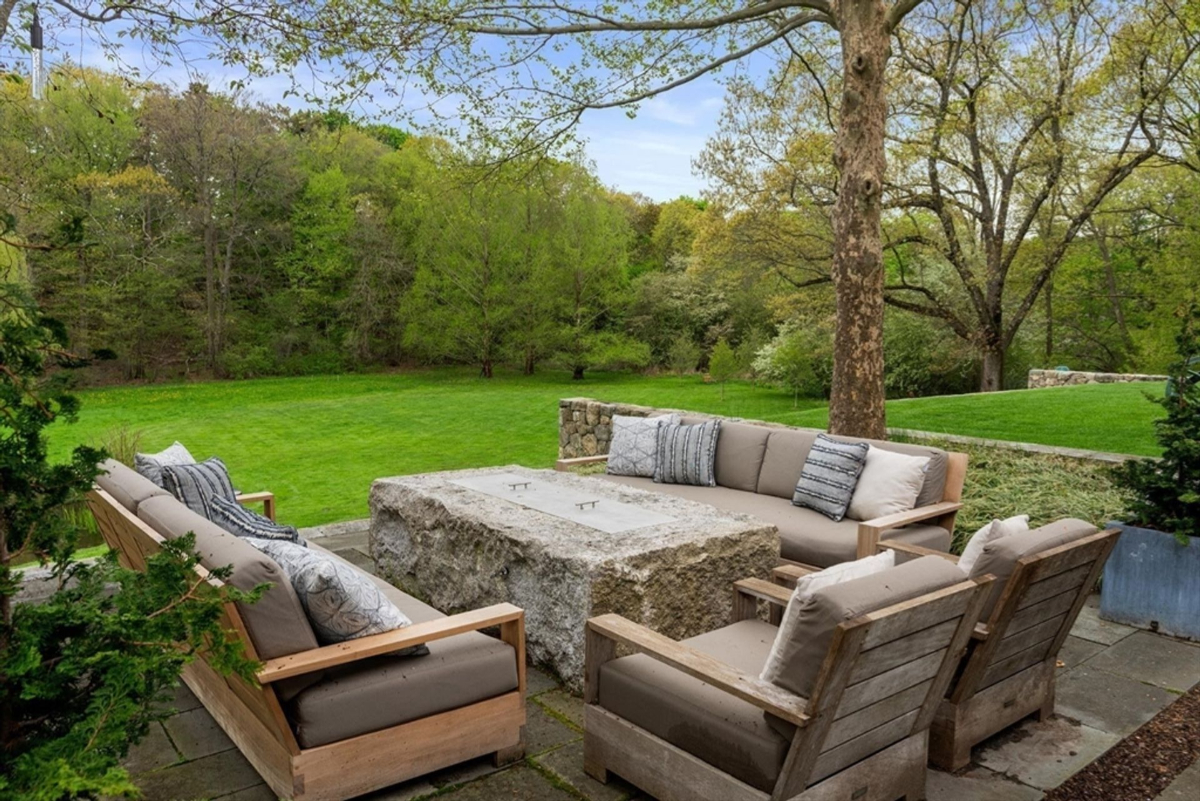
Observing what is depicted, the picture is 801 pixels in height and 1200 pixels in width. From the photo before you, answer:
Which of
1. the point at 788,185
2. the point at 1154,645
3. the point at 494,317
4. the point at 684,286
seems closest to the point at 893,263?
the point at 684,286

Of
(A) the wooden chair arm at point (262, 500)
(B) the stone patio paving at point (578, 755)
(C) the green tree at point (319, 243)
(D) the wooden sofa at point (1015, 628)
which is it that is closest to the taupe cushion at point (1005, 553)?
(D) the wooden sofa at point (1015, 628)

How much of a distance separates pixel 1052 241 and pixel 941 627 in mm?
15732

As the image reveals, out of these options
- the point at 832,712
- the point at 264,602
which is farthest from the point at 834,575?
the point at 264,602

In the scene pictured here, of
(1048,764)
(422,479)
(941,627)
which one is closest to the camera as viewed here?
(941,627)

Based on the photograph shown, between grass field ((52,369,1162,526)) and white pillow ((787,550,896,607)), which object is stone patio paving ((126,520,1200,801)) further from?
grass field ((52,369,1162,526))

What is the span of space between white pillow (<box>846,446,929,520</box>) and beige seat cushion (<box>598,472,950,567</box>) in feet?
0.38

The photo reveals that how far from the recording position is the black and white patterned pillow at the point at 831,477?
466 cm

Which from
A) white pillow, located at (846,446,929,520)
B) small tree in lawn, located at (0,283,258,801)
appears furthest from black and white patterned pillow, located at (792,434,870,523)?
small tree in lawn, located at (0,283,258,801)

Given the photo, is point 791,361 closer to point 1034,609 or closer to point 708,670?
point 1034,609

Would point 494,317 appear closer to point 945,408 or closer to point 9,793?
point 945,408

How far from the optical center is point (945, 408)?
10.9 m

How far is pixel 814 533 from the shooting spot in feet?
14.3

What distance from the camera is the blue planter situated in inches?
154

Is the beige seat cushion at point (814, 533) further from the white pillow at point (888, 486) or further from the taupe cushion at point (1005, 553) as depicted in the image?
the taupe cushion at point (1005, 553)
